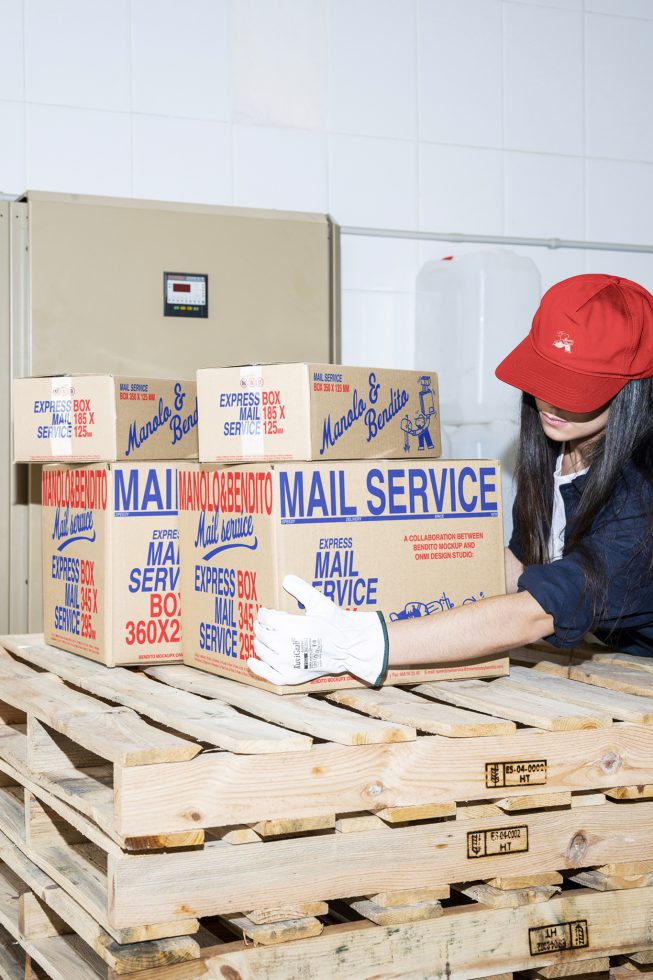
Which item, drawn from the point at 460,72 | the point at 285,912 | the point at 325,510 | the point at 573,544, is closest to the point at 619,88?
the point at 460,72

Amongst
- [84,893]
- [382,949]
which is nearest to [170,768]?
[84,893]

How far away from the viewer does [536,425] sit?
245 cm

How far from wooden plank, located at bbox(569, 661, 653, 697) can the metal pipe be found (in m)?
2.24

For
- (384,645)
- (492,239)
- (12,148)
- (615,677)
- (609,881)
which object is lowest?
(609,881)

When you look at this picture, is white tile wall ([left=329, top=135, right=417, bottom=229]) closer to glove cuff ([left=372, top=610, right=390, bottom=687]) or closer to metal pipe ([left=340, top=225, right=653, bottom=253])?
metal pipe ([left=340, top=225, right=653, bottom=253])

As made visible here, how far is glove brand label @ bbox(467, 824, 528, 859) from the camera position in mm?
1746

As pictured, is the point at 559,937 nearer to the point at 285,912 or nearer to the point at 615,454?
the point at 285,912

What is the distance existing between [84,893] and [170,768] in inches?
12.4

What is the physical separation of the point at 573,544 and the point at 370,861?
2.53 ft

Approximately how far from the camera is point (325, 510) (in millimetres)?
2002

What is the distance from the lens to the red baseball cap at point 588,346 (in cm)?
207

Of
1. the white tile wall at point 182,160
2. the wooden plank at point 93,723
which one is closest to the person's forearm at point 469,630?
the wooden plank at point 93,723

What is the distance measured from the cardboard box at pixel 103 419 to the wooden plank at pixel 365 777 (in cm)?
91

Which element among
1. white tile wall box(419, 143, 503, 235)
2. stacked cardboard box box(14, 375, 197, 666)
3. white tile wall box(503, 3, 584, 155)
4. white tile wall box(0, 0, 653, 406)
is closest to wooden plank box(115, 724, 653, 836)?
stacked cardboard box box(14, 375, 197, 666)
